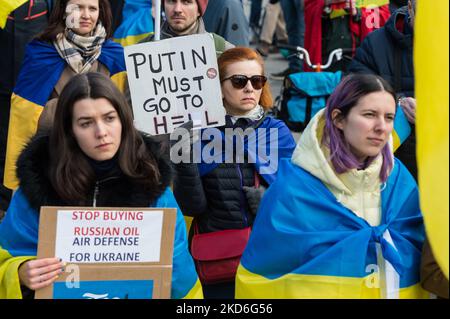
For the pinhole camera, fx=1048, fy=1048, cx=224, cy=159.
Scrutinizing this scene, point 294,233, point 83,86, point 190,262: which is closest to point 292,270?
point 294,233

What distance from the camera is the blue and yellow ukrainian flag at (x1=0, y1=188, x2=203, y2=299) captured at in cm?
412

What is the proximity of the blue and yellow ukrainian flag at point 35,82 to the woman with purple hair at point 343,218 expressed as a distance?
2.25m

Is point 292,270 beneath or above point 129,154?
beneath

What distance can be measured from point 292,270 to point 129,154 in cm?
80

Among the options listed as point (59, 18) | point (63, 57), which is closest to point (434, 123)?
point (63, 57)

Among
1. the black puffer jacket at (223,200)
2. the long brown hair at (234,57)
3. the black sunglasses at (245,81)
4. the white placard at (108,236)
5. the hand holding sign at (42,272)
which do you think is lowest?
the hand holding sign at (42,272)

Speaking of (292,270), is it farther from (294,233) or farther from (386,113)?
(386,113)

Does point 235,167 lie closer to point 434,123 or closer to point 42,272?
point 42,272

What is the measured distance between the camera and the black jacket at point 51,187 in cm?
416

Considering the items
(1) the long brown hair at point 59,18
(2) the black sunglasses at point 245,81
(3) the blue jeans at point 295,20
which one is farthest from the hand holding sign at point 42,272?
(3) the blue jeans at point 295,20

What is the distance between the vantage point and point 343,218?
4.14m

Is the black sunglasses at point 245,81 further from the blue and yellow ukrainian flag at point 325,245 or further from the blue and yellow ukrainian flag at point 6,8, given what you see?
the blue and yellow ukrainian flag at point 6,8

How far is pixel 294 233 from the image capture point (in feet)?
13.5

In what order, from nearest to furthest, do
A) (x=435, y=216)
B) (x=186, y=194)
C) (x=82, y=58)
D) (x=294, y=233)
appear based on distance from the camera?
(x=435, y=216), (x=294, y=233), (x=186, y=194), (x=82, y=58)
